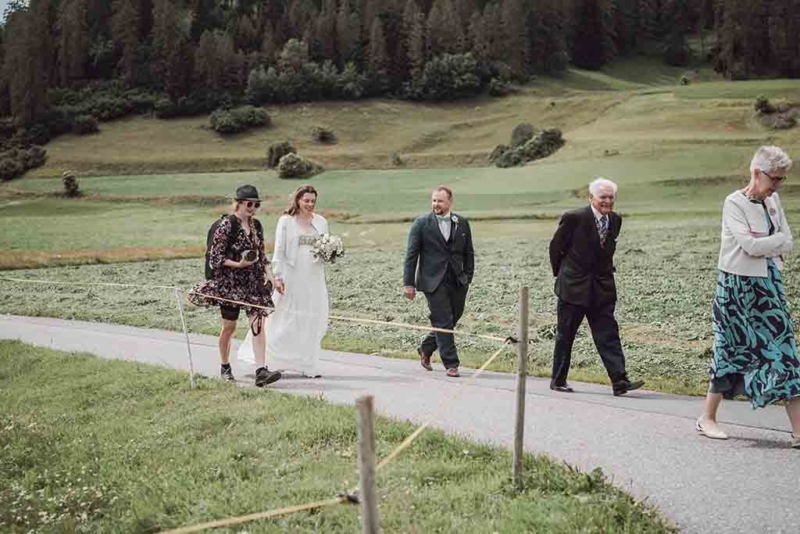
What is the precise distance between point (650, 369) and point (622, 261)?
1343cm

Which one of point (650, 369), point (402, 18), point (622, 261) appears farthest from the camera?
point (402, 18)

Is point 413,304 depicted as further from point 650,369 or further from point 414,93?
point 414,93

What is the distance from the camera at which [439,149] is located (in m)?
89.3

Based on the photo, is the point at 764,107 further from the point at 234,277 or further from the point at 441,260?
the point at 234,277

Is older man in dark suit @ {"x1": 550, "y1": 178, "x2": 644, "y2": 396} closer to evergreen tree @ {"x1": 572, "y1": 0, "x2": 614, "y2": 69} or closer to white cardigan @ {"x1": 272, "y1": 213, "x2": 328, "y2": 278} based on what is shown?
white cardigan @ {"x1": 272, "y1": 213, "x2": 328, "y2": 278}

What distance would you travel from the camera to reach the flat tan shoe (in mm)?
6945

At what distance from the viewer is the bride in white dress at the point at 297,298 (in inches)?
426

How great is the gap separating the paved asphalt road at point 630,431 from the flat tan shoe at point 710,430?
0.10 m

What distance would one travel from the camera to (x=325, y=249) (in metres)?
10.8

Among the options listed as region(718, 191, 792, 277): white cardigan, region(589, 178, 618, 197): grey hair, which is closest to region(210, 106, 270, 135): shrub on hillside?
region(589, 178, 618, 197): grey hair

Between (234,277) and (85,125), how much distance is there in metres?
94.1

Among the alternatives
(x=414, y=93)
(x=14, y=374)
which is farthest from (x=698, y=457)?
(x=414, y=93)

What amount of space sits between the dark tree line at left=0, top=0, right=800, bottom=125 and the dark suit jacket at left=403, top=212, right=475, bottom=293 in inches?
3867

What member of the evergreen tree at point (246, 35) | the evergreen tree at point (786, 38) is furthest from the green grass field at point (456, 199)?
the evergreen tree at point (246, 35)
